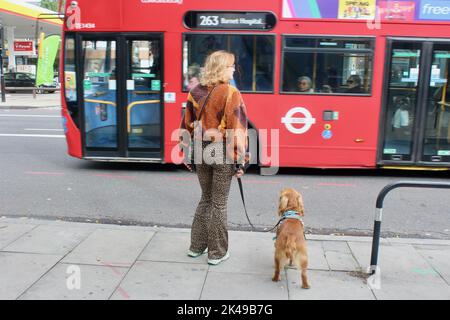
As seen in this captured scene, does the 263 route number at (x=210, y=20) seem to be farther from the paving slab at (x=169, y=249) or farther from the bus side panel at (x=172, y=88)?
the paving slab at (x=169, y=249)

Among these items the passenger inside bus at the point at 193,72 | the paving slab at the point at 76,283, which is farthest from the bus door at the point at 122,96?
the paving slab at the point at 76,283

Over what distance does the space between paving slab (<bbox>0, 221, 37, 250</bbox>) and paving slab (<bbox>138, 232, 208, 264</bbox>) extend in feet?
4.78

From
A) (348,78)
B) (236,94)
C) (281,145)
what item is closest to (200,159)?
(236,94)

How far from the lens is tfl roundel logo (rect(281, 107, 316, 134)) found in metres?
7.67

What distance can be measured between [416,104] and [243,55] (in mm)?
3086

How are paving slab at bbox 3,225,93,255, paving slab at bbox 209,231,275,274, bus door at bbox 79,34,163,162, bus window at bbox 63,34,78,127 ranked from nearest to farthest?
paving slab at bbox 209,231,275,274 < paving slab at bbox 3,225,93,255 < bus door at bbox 79,34,163,162 < bus window at bbox 63,34,78,127

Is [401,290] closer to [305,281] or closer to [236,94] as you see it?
[305,281]

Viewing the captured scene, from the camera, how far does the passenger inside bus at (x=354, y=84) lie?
7566 mm

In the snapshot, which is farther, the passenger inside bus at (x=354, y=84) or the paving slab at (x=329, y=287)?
the passenger inside bus at (x=354, y=84)

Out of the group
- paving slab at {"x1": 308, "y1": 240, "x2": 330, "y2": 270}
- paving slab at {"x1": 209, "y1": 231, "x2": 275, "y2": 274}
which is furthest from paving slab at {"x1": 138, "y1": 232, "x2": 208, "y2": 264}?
paving slab at {"x1": 308, "y1": 240, "x2": 330, "y2": 270}

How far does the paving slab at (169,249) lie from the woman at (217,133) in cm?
31

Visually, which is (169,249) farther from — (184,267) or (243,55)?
(243,55)

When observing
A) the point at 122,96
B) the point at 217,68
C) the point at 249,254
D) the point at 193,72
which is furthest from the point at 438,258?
the point at 122,96

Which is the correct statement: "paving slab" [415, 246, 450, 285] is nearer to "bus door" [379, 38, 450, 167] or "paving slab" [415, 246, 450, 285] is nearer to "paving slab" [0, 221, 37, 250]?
"bus door" [379, 38, 450, 167]
